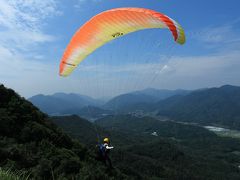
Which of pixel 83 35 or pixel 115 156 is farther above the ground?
pixel 83 35

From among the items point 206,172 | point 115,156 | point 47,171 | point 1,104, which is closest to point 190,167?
point 206,172

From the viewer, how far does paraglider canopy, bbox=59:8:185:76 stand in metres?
18.1

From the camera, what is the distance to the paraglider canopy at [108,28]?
1810 cm

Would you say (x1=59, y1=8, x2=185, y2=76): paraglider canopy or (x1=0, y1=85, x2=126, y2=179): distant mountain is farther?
(x1=0, y1=85, x2=126, y2=179): distant mountain

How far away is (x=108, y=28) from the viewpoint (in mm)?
20938

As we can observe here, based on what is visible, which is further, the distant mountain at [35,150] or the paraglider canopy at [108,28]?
the distant mountain at [35,150]

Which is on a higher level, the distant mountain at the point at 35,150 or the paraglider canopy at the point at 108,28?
the paraglider canopy at the point at 108,28

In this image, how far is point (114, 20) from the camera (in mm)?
19969

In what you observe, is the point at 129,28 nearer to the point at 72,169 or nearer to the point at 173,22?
the point at 173,22

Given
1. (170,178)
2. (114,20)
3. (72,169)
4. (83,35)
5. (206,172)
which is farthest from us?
(206,172)

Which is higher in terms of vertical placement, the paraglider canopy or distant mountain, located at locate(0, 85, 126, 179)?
the paraglider canopy

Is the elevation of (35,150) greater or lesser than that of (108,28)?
lesser

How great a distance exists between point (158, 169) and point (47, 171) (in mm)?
132696

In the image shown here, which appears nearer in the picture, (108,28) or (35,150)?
(108,28)
